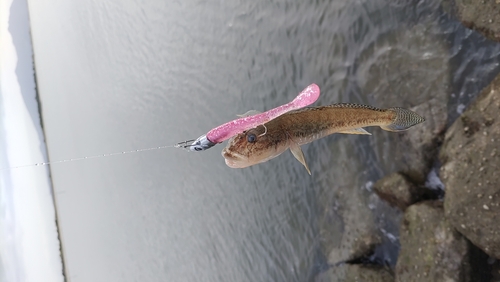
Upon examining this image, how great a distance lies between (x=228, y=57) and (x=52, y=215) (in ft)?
18.5

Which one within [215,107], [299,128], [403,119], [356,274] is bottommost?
[356,274]

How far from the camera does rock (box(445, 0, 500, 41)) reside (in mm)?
3086

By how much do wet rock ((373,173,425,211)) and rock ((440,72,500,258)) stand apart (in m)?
0.43

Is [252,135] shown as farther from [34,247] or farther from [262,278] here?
[34,247]

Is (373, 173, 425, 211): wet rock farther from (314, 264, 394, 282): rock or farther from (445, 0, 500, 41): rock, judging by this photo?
(445, 0, 500, 41): rock

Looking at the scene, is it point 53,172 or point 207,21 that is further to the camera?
point 53,172

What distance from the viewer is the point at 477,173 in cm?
290

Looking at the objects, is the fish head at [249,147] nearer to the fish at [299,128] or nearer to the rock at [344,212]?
the fish at [299,128]

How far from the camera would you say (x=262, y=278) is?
5168 mm

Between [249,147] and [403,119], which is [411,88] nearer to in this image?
[403,119]

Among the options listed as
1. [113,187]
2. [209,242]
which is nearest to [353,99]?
[209,242]

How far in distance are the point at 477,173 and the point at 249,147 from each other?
2.26 metres

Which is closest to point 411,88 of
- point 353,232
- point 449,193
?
point 449,193

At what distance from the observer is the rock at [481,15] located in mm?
3086
